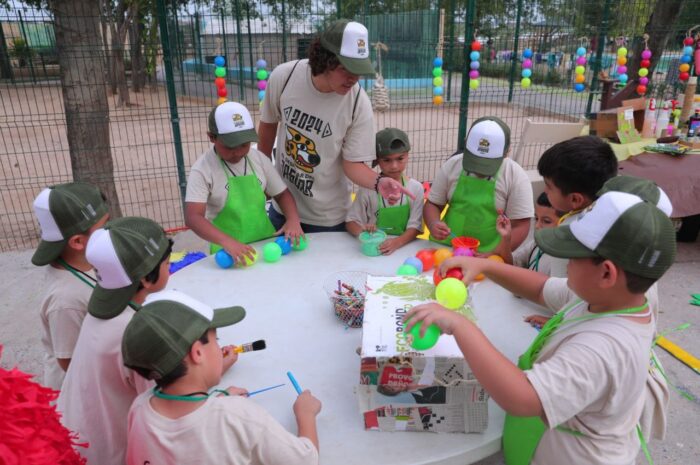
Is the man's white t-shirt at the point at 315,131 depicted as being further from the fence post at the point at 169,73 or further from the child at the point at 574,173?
the fence post at the point at 169,73

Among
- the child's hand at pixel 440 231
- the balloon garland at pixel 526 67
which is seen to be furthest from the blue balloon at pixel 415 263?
the balloon garland at pixel 526 67

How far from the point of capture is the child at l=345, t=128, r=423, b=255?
9.78 feet

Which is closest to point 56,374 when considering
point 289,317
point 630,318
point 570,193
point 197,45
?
point 289,317

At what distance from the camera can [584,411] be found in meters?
1.31

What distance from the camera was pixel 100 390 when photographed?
1598mm

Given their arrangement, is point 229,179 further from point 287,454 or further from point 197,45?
point 197,45

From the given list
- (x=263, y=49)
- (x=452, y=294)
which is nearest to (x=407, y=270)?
(x=452, y=294)

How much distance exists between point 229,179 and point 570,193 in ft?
5.61

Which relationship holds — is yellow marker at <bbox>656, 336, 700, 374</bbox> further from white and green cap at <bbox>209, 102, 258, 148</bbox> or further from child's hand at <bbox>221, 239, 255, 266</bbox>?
white and green cap at <bbox>209, 102, 258, 148</bbox>

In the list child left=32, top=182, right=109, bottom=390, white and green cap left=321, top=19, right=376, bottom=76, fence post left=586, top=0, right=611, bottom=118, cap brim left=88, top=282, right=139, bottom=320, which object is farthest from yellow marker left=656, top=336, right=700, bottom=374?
fence post left=586, top=0, right=611, bottom=118

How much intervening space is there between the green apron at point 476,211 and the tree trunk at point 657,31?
5019mm

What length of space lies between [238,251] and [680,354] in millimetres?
2980

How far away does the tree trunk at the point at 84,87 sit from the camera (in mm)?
4391

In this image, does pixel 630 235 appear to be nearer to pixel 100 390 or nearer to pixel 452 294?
pixel 452 294
